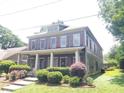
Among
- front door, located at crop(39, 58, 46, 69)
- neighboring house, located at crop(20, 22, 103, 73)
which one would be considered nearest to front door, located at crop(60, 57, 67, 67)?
neighboring house, located at crop(20, 22, 103, 73)

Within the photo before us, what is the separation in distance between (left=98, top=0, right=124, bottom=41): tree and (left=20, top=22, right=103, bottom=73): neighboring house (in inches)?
152

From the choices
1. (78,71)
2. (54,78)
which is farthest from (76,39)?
(54,78)

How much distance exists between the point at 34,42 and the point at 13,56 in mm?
12697

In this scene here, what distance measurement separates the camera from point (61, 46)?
2720cm

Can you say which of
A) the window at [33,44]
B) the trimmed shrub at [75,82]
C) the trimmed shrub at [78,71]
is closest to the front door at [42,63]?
the window at [33,44]

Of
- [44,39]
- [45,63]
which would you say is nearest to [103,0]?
[44,39]

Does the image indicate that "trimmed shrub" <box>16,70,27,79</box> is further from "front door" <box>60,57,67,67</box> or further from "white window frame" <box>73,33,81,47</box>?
"white window frame" <box>73,33,81,47</box>

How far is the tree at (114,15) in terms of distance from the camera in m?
24.7

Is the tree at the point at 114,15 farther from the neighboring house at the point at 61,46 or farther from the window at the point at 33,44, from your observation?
the window at the point at 33,44

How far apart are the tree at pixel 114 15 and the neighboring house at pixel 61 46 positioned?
152 inches

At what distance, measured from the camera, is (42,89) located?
16766 millimetres

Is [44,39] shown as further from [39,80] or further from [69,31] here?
[39,80]

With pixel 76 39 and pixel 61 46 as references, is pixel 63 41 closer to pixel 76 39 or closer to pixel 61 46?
pixel 61 46

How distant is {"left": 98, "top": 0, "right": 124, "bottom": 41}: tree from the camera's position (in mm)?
24703
